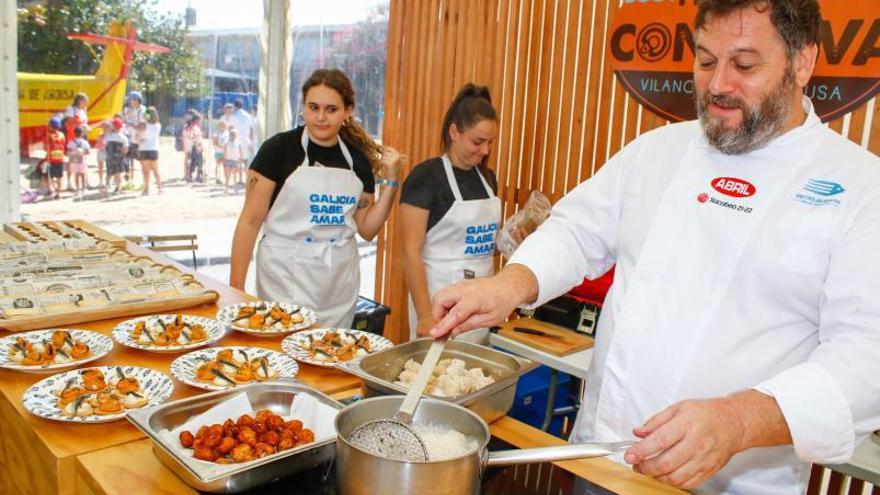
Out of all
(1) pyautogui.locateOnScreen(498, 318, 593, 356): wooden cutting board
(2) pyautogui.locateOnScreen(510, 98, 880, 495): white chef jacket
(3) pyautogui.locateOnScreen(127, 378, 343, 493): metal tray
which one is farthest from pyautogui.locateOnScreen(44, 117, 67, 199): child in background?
(2) pyautogui.locateOnScreen(510, 98, 880, 495): white chef jacket

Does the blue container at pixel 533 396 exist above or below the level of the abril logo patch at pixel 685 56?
below

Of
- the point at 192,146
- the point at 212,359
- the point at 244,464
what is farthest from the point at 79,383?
the point at 192,146

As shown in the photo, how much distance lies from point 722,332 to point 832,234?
31 cm

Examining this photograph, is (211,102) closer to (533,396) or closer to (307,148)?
(307,148)

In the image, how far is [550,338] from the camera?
297 centimetres

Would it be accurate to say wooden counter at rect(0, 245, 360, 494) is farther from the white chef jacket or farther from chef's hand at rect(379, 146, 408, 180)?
chef's hand at rect(379, 146, 408, 180)

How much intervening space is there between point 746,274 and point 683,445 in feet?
1.99

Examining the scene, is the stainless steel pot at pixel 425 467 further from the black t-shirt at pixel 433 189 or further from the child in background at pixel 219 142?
the child in background at pixel 219 142

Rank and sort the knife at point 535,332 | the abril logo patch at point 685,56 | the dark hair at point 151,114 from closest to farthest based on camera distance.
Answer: the abril logo patch at point 685,56 < the knife at point 535,332 < the dark hair at point 151,114

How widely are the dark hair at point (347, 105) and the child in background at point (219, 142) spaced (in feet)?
6.50

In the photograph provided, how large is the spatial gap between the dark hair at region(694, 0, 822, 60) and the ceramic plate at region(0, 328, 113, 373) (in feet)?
5.98

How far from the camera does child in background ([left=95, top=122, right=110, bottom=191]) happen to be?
14.5 ft

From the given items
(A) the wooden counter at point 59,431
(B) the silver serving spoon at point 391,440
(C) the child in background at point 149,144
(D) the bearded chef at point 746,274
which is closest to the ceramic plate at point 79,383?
(A) the wooden counter at point 59,431

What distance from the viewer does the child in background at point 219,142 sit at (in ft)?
16.4
